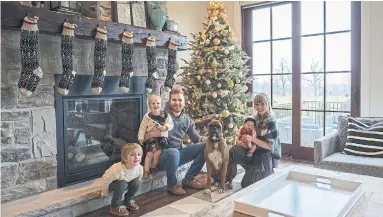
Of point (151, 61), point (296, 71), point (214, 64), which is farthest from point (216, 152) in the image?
point (296, 71)

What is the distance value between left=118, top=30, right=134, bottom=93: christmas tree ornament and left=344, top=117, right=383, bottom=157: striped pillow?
7.29 feet

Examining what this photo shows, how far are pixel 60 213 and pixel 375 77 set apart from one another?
3.50m

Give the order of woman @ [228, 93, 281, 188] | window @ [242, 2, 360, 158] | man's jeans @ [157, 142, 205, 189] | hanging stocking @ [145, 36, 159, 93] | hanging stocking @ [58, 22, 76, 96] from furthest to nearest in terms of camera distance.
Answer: window @ [242, 2, 360, 158] → hanging stocking @ [145, 36, 159, 93] → man's jeans @ [157, 142, 205, 189] → woman @ [228, 93, 281, 188] → hanging stocking @ [58, 22, 76, 96]

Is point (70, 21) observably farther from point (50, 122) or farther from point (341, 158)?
point (341, 158)

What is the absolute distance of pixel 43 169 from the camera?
7.96ft

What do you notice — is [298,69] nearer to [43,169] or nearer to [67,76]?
[67,76]

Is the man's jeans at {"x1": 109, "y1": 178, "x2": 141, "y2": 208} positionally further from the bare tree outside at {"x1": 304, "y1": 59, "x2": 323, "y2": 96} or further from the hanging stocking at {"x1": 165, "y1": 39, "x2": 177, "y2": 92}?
the bare tree outside at {"x1": 304, "y1": 59, "x2": 323, "y2": 96}

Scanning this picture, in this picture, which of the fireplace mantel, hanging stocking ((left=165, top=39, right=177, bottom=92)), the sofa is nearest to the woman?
the sofa

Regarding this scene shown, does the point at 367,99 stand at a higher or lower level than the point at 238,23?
lower

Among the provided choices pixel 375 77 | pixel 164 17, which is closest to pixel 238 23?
pixel 164 17

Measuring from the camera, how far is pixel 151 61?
121 inches

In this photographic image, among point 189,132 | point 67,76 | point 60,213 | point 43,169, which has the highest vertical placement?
point 67,76

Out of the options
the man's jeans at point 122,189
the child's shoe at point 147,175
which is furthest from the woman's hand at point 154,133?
the man's jeans at point 122,189

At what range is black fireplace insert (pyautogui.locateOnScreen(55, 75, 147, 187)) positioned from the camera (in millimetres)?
2584
